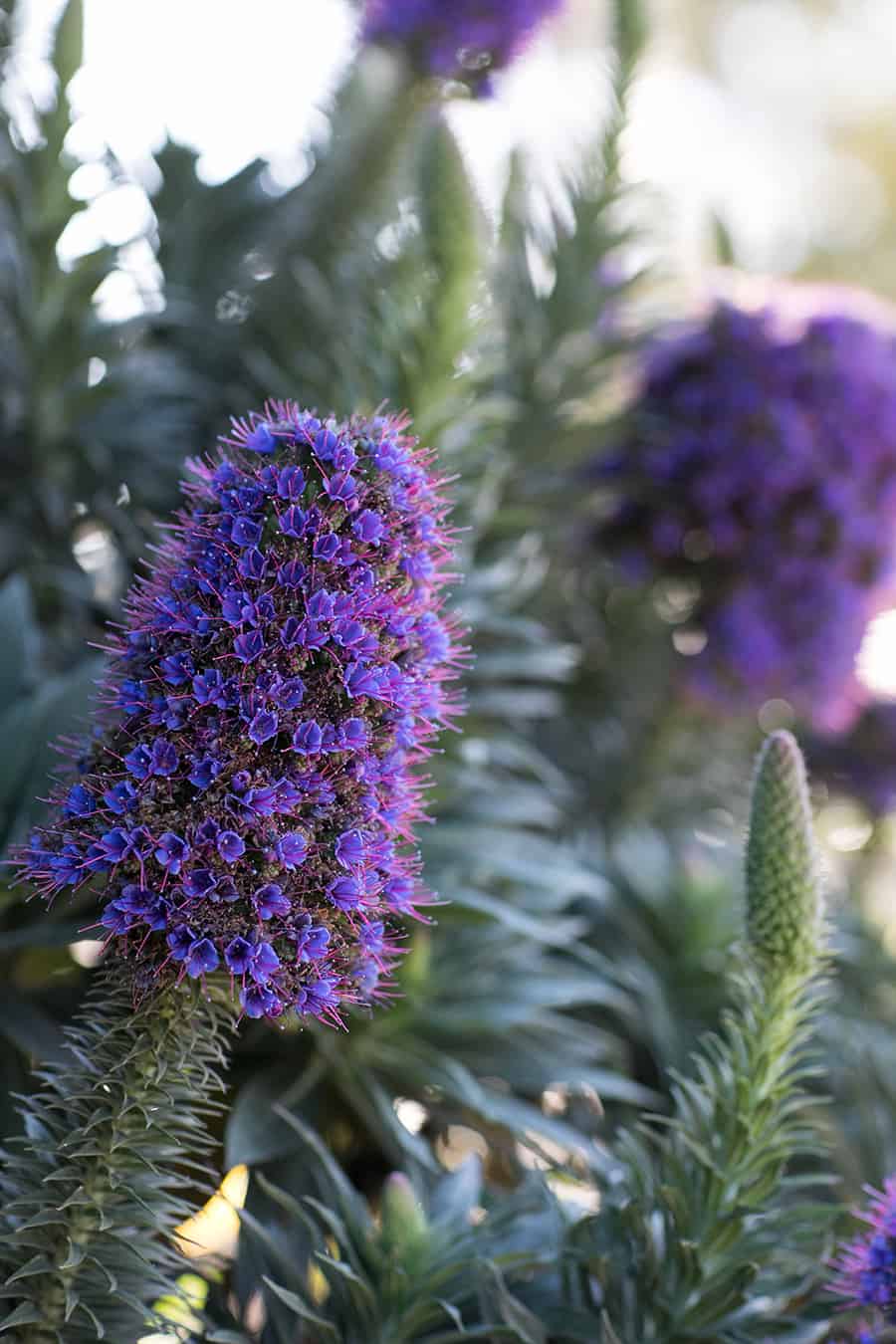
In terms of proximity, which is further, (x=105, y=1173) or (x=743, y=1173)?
(x=743, y=1173)

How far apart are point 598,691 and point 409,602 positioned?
1.66 m

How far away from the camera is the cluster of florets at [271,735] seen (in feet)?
3.09

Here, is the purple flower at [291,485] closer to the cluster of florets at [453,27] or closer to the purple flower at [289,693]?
the purple flower at [289,693]

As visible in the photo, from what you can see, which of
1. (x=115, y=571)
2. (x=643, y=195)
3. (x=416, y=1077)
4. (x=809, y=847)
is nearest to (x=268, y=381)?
(x=115, y=571)

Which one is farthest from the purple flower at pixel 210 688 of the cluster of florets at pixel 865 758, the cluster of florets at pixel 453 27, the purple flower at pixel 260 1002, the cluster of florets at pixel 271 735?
the cluster of florets at pixel 865 758

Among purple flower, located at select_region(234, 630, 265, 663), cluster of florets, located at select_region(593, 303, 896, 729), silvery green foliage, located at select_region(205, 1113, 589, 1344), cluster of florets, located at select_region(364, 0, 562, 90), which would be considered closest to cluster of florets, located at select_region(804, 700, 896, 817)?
cluster of florets, located at select_region(593, 303, 896, 729)

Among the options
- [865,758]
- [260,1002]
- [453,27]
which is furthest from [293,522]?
[865,758]

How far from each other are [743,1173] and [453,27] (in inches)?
76.6

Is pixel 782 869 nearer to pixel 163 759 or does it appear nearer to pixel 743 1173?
pixel 743 1173

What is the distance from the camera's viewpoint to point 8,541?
6.45 feet

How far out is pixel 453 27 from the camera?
220 centimetres

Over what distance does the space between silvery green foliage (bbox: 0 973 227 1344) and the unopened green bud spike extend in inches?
20.7

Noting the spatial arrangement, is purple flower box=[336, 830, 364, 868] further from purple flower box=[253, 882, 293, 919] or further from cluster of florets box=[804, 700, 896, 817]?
cluster of florets box=[804, 700, 896, 817]

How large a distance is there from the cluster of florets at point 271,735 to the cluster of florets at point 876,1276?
591 mm
